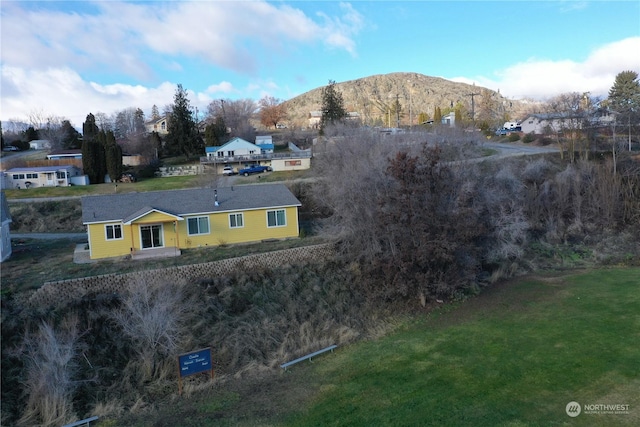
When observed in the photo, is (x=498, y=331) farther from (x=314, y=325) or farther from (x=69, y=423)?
(x=69, y=423)

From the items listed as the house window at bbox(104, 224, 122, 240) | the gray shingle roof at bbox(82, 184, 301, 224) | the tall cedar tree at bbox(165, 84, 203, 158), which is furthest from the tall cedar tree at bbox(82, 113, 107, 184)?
the house window at bbox(104, 224, 122, 240)

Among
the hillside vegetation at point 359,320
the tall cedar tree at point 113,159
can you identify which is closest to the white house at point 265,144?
the tall cedar tree at point 113,159

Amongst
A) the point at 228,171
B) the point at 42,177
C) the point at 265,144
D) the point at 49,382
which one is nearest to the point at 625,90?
the point at 265,144

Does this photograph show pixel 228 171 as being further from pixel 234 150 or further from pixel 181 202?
pixel 181 202

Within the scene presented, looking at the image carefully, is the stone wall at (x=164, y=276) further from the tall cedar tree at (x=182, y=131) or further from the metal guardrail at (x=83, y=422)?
the tall cedar tree at (x=182, y=131)

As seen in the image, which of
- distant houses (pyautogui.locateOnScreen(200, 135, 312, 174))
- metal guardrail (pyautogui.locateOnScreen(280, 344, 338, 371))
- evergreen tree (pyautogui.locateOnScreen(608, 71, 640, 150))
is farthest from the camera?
evergreen tree (pyautogui.locateOnScreen(608, 71, 640, 150))

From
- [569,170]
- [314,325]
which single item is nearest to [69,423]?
[314,325]

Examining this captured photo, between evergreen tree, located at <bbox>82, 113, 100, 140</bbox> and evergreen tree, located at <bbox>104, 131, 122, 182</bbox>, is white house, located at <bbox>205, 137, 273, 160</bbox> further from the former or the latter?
evergreen tree, located at <bbox>82, 113, 100, 140</bbox>

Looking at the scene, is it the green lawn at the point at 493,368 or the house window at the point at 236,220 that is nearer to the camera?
the green lawn at the point at 493,368
